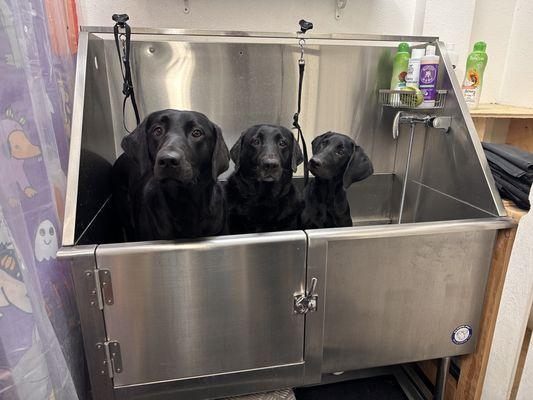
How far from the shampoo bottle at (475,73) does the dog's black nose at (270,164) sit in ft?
3.21

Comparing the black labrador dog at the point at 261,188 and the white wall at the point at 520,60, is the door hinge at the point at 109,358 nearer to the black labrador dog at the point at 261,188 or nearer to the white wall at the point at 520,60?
the black labrador dog at the point at 261,188

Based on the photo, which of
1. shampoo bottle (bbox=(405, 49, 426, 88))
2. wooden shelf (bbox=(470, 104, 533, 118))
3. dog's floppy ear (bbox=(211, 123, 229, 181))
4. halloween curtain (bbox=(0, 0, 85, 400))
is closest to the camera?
halloween curtain (bbox=(0, 0, 85, 400))

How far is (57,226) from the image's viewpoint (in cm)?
92

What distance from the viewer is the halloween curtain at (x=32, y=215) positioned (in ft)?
2.25

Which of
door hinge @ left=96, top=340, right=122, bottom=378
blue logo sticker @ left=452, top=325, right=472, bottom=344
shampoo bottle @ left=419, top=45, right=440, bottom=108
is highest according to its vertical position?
shampoo bottle @ left=419, top=45, right=440, bottom=108

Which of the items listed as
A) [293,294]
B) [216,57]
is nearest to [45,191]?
[293,294]

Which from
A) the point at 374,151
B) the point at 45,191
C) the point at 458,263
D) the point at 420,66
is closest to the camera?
the point at 45,191

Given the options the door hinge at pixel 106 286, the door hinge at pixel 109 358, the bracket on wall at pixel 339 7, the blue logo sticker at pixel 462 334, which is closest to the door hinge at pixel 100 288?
the door hinge at pixel 106 286

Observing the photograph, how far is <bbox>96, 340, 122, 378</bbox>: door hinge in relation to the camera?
85 cm

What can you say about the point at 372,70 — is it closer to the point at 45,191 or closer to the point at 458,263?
the point at 458,263

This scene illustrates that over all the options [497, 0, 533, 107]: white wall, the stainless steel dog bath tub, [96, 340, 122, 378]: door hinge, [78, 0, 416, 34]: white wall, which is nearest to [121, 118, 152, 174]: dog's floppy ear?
the stainless steel dog bath tub

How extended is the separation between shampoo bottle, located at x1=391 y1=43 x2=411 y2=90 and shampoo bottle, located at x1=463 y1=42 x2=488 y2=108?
12.7 inches

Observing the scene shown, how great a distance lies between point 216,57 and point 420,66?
2.62 ft

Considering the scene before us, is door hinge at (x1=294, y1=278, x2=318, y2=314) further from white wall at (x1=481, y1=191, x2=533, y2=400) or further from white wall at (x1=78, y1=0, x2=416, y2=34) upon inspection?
white wall at (x1=78, y1=0, x2=416, y2=34)
